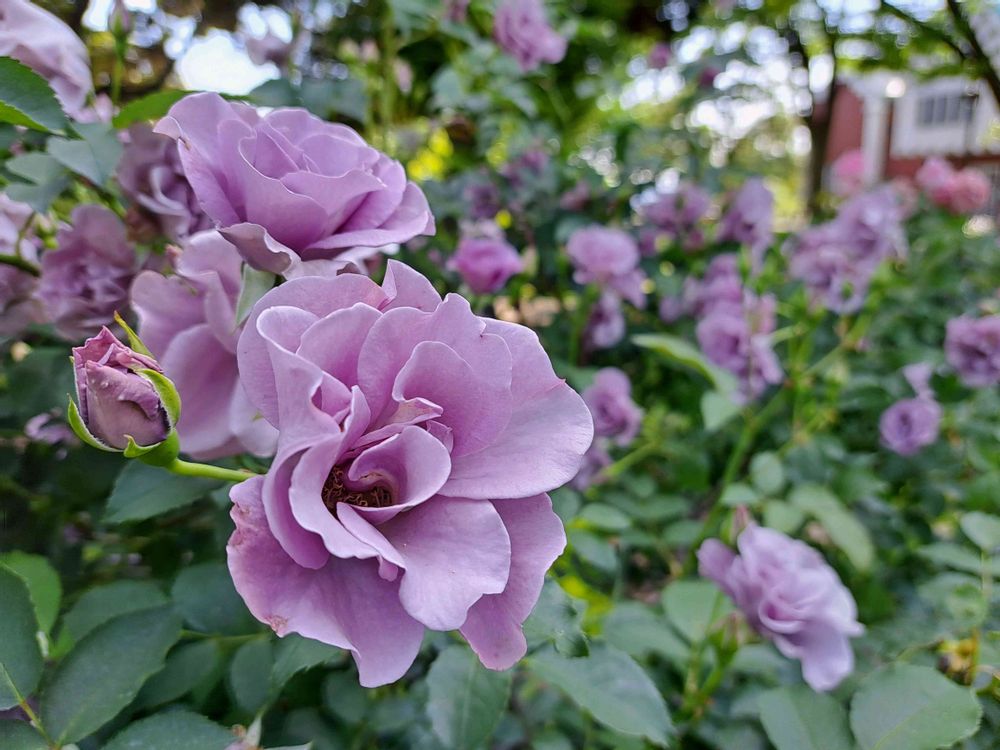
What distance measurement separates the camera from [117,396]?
0.31 meters

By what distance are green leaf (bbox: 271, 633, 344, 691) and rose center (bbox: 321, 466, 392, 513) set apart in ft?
0.42

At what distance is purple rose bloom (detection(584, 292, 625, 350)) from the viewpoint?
116 cm

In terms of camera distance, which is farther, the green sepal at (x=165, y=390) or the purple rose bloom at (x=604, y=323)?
the purple rose bloom at (x=604, y=323)

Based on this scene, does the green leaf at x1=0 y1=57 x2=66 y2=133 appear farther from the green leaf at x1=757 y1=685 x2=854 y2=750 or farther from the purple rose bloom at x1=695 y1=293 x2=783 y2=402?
the purple rose bloom at x1=695 y1=293 x2=783 y2=402

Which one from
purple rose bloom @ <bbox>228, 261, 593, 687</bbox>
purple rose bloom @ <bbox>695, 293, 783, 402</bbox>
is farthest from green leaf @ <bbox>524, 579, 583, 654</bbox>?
purple rose bloom @ <bbox>695, 293, 783, 402</bbox>

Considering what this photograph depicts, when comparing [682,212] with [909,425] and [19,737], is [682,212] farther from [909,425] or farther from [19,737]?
[19,737]

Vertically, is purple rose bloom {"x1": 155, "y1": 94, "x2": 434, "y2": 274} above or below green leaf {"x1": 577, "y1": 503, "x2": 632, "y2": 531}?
above

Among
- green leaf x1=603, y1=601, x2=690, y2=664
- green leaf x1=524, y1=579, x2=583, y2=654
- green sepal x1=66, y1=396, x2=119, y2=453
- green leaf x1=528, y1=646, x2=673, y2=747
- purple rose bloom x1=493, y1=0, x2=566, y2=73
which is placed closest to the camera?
green sepal x1=66, y1=396, x2=119, y2=453

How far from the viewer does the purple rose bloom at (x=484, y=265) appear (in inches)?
32.5

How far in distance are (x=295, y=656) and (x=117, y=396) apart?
21cm

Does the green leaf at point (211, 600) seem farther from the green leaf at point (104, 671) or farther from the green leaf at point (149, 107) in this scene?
the green leaf at point (149, 107)

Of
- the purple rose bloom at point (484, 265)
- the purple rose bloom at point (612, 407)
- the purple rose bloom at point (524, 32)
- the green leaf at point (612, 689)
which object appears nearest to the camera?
the green leaf at point (612, 689)

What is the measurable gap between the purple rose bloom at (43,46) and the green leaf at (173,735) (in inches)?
18.3

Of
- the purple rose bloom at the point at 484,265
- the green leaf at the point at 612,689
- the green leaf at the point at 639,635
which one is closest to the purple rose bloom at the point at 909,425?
the green leaf at the point at 639,635
